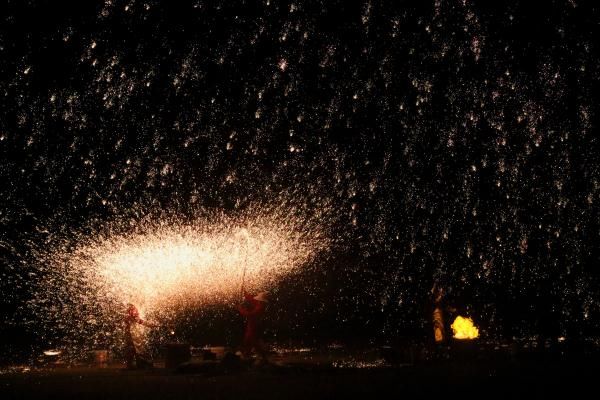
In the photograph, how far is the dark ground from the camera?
782cm

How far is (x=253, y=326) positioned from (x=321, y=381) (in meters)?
3.63

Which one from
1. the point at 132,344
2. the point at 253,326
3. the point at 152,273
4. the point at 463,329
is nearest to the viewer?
the point at 132,344

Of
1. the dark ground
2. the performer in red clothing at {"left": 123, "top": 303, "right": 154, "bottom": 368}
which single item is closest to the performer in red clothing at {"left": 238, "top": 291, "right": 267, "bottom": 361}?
the dark ground

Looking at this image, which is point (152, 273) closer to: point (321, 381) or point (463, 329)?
point (463, 329)

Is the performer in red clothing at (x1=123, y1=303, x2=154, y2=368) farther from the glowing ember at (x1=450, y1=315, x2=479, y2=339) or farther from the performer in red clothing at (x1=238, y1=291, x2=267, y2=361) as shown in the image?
the glowing ember at (x1=450, y1=315, x2=479, y2=339)

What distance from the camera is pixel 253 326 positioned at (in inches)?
489

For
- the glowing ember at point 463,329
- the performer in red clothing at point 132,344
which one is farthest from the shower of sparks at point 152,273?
the glowing ember at point 463,329

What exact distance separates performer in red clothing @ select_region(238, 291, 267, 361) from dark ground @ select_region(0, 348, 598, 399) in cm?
81

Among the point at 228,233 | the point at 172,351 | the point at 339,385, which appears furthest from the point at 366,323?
the point at 339,385

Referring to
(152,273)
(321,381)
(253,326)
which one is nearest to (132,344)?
(253,326)

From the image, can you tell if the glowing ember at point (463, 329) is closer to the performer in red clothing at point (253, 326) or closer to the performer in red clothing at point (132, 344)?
the performer in red clothing at point (253, 326)

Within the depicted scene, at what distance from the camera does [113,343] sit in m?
19.6

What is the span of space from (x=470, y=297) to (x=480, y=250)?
3.66 metres

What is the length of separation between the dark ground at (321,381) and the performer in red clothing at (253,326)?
814mm
